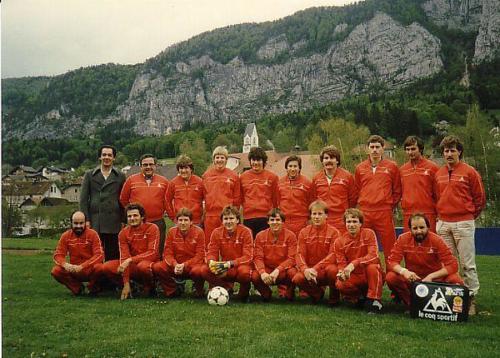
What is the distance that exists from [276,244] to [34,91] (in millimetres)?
178858

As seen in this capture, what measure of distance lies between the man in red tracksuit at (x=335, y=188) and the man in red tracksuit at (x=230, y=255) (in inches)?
54.7

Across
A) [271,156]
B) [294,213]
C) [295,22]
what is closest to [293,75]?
[295,22]

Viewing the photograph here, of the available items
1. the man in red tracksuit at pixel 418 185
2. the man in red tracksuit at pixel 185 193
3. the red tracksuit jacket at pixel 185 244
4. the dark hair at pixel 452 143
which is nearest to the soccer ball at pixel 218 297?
the red tracksuit jacket at pixel 185 244

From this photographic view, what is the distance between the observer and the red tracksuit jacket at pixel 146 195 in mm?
8273

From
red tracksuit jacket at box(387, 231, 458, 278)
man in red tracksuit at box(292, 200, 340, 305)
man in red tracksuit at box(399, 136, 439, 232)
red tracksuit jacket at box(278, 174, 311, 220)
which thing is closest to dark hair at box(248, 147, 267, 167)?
red tracksuit jacket at box(278, 174, 311, 220)

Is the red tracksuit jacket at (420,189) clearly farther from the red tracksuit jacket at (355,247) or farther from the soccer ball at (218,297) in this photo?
the soccer ball at (218,297)

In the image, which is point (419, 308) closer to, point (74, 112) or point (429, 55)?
point (429, 55)

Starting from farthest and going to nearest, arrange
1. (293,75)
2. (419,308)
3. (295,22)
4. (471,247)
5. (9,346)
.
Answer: (295,22) < (293,75) < (471,247) < (419,308) < (9,346)

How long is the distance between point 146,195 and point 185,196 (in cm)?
66

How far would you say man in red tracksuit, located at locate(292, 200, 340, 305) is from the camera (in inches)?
279

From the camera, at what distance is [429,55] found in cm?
14250

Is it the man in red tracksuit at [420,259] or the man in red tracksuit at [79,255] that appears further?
the man in red tracksuit at [79,255]

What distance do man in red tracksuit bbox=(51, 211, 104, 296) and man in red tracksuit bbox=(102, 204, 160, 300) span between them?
0.78 ft

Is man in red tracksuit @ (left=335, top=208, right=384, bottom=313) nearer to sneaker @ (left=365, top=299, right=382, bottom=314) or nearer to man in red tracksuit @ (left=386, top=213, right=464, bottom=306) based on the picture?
sneaker @ (left=365, top=299, right=382, bottom=314)
